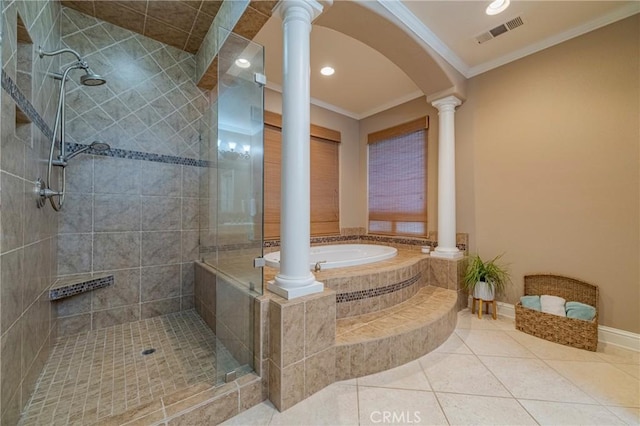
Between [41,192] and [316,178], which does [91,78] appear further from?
[316,178]

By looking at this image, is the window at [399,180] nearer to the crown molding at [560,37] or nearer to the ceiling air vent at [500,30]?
the crown molding at [560,37]

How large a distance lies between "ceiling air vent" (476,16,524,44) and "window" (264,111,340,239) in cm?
198

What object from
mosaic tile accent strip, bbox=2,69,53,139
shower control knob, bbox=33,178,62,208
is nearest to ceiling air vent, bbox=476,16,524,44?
mosaic tile accent strip, bbox=2,69,53,139

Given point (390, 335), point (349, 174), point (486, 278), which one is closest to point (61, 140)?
point (390, 335)

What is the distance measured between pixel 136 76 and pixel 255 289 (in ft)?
7.61

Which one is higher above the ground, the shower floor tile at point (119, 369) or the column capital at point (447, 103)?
the column capital at point (447, 103)

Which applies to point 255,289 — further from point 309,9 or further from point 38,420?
point 309,9

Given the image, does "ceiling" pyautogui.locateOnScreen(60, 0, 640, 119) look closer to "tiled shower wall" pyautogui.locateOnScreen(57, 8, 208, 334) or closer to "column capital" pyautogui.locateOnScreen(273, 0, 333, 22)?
"column capital" pyautogui.locateOnScreen(273, 0, 333, 22)

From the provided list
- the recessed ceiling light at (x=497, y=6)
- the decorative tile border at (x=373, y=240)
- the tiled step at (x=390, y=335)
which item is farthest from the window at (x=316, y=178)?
the recessed ceiling light at (x=497, y=6)

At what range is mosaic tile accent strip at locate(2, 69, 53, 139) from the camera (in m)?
1.15

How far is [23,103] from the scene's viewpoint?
135 centimetres

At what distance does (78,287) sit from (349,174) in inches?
130

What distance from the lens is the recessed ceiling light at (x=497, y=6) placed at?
191 cm

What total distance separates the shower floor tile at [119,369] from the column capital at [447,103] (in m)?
3.02
